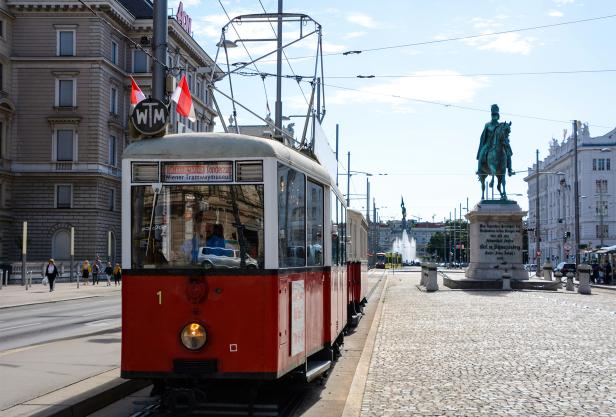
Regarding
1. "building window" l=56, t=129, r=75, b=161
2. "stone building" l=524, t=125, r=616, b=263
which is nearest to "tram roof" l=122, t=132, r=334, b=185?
"building window" l=56, t=129, r=75, b=161

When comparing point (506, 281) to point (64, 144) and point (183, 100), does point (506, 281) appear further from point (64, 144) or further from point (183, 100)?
point (64, 144)

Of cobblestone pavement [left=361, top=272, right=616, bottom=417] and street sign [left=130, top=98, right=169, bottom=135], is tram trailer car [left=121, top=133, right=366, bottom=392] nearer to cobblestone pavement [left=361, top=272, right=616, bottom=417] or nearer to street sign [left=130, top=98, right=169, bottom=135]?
street sign [left=130, top=98, right=169, bottom=135]

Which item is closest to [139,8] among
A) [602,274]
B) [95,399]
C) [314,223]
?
[602,274]

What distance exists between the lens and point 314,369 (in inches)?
371

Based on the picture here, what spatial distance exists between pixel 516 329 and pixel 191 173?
11.7m

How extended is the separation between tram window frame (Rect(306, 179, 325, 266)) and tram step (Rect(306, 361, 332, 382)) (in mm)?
1179

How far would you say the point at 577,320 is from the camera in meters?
20.5

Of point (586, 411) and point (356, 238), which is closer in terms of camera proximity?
point (586, 411)

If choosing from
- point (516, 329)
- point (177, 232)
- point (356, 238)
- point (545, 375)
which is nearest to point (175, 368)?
point (177, 232)

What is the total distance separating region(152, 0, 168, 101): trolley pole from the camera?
13.8m

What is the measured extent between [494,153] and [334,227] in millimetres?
32232

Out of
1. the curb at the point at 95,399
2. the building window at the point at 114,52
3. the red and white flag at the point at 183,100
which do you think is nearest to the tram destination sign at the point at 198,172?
the curb at the point at 95,399

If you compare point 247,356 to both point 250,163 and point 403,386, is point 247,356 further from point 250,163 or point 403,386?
point 403,386

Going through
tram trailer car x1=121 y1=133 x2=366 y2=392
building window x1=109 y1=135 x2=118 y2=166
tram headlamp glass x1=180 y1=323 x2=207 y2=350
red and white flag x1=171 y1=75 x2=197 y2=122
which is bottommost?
tram headlamp glass x1=180 y1=323 x2=207 y2=350
